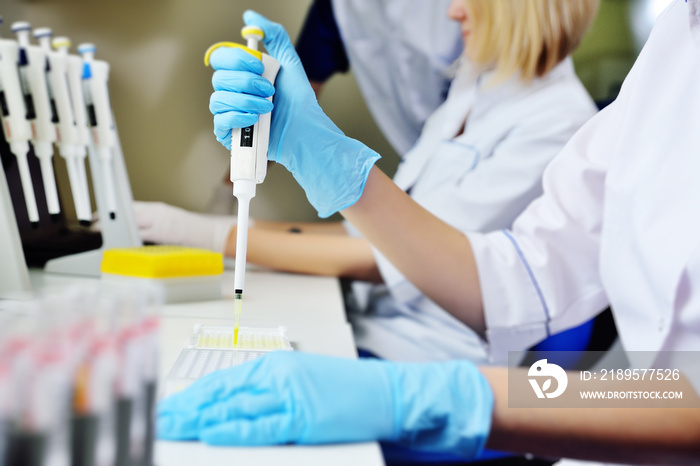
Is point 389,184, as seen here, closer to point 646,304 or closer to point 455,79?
point 646,304

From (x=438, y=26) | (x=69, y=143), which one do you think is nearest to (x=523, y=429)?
(x=69, y=143)

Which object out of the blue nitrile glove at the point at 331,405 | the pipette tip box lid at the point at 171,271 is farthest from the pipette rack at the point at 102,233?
the blue nitrile glove at the point at 331,405

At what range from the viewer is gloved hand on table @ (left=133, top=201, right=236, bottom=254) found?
155 centimetres

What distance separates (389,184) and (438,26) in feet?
3.39

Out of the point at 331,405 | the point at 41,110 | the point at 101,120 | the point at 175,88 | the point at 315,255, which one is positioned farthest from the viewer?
the point at 175,88

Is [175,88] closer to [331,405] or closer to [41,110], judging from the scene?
[41,110]

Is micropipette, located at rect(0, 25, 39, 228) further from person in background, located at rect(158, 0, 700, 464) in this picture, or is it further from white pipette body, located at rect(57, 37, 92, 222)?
A: person in background, located at rect(158, 0, 700, 464)

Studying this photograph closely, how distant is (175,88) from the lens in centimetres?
183

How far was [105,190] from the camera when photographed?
50.3 inches

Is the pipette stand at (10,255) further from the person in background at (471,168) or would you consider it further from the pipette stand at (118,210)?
the person in background at (471,168)

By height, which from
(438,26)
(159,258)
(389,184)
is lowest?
(159,258)

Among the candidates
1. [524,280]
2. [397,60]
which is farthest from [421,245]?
[397,60]

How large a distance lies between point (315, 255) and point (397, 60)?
0.80 metres

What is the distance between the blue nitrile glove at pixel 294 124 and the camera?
0.74 metres
